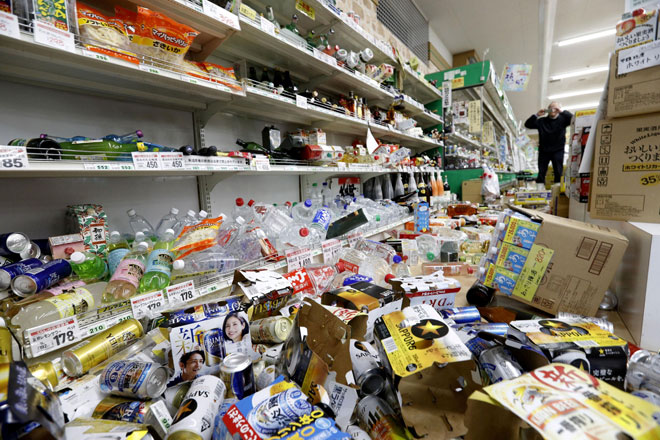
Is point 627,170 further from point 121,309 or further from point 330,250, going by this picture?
point 121,309

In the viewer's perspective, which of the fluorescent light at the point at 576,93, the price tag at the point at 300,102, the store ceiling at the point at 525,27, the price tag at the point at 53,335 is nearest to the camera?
the price tag at the point at 53,335

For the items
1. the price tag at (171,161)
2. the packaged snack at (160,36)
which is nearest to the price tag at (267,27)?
the packaged snack at (160,36)

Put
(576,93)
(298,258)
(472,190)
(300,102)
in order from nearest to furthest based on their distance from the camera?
(298,258)
(300,102)
(472,190)
(576,93)

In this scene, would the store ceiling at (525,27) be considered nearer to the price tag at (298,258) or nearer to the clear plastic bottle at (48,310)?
the price tag at (298,258)

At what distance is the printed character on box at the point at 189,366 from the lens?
751 millimetres

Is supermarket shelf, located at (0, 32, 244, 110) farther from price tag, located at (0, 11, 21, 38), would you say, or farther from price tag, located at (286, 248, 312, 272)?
price tag, located at (286, 248, 312, 272)

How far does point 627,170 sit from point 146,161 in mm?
2012

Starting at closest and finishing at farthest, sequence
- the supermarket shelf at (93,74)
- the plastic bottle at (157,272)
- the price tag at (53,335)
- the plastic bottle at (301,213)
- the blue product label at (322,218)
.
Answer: the price tag at (53,335)
the supermarket shelf at (93,74)
the plastic bottle at (157,272)
the blue product label at (322,218)
the plastic bottle at (301,213)

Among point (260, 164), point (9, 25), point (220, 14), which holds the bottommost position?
point (260, 164)

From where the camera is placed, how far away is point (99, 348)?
2.61 feet

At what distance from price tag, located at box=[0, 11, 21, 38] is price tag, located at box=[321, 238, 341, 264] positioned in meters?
1.35

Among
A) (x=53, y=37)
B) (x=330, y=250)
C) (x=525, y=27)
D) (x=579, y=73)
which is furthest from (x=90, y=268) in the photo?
(x=579, y=73)

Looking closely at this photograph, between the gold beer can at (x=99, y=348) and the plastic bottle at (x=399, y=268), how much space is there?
52.7 inches

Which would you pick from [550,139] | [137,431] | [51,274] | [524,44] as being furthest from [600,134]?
[524,44]
